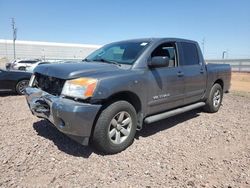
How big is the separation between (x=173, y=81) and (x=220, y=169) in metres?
1.91

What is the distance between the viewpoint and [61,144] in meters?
4.18

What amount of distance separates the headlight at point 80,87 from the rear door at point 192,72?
240cm

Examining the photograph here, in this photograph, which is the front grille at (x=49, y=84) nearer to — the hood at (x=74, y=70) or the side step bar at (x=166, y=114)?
the hood at (x=74, y=70)

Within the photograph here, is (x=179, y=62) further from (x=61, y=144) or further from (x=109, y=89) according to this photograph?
(x=61, y=144)

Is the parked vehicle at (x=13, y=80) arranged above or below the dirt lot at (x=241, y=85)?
above

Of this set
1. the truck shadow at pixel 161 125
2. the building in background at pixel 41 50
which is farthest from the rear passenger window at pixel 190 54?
the building in background at pixel 41 50

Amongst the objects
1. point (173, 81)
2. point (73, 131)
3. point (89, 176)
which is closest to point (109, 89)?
point (73, 131)

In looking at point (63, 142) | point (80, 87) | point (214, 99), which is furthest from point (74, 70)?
point (214, 99)

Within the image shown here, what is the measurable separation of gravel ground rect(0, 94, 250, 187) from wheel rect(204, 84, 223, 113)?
954 mm

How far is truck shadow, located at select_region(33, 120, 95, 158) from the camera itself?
12.8 feet

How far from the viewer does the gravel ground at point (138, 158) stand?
3143 millimetres

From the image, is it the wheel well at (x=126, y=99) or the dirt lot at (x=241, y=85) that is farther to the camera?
the dirt lot at (x=241, y=85)

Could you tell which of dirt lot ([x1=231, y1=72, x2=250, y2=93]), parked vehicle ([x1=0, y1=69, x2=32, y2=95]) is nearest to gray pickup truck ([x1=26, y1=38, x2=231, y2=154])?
parked vehicle ([x1=0, y1=69, x2=32, y2=95])

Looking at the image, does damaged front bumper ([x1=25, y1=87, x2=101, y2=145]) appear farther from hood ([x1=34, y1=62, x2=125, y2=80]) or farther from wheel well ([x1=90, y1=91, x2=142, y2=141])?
hood ([x1=34, y1=62, x2=125, y2=80])
